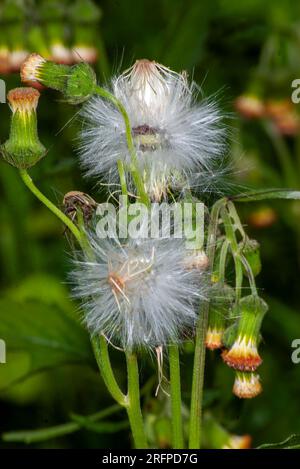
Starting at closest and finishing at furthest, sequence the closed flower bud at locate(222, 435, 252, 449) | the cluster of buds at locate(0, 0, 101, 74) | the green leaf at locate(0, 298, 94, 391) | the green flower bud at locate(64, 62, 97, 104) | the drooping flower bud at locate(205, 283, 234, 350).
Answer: the green flower bud at locate(64, 62, 97, 104), the drooping flower bud at locate(205, 283, 234, 350), the closed flower bud at locate(222, 435, 252, 449), the green leaf at locate(0, 298, 94, 391), the cluster of buds at locate(0, 0, 101, 74)

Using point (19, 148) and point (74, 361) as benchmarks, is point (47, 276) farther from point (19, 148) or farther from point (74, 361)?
point (19, 148)

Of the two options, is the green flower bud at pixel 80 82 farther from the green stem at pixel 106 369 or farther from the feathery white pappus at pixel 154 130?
the green stem at pixel 106 369

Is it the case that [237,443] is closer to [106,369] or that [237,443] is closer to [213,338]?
[213,338]

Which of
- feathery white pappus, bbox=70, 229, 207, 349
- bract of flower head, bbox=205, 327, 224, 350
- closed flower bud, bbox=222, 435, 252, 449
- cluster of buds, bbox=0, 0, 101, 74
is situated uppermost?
cluster of buds, bbox=0, 0, 101, 74

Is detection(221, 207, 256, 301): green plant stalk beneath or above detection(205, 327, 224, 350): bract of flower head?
above

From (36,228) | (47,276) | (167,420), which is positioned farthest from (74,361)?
(36,228)

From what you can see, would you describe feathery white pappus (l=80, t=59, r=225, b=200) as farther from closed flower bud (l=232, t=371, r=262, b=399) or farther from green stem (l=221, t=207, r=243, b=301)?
closed flower bud (l=232, t=371, r=262, b=399)

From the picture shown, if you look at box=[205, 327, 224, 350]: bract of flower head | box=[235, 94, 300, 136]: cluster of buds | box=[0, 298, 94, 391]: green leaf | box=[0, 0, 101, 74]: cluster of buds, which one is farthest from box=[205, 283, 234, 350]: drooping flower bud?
box=[235, 94, 300, 136]: cluster of buds

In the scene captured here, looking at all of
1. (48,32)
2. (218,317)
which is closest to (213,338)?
(218,317)
